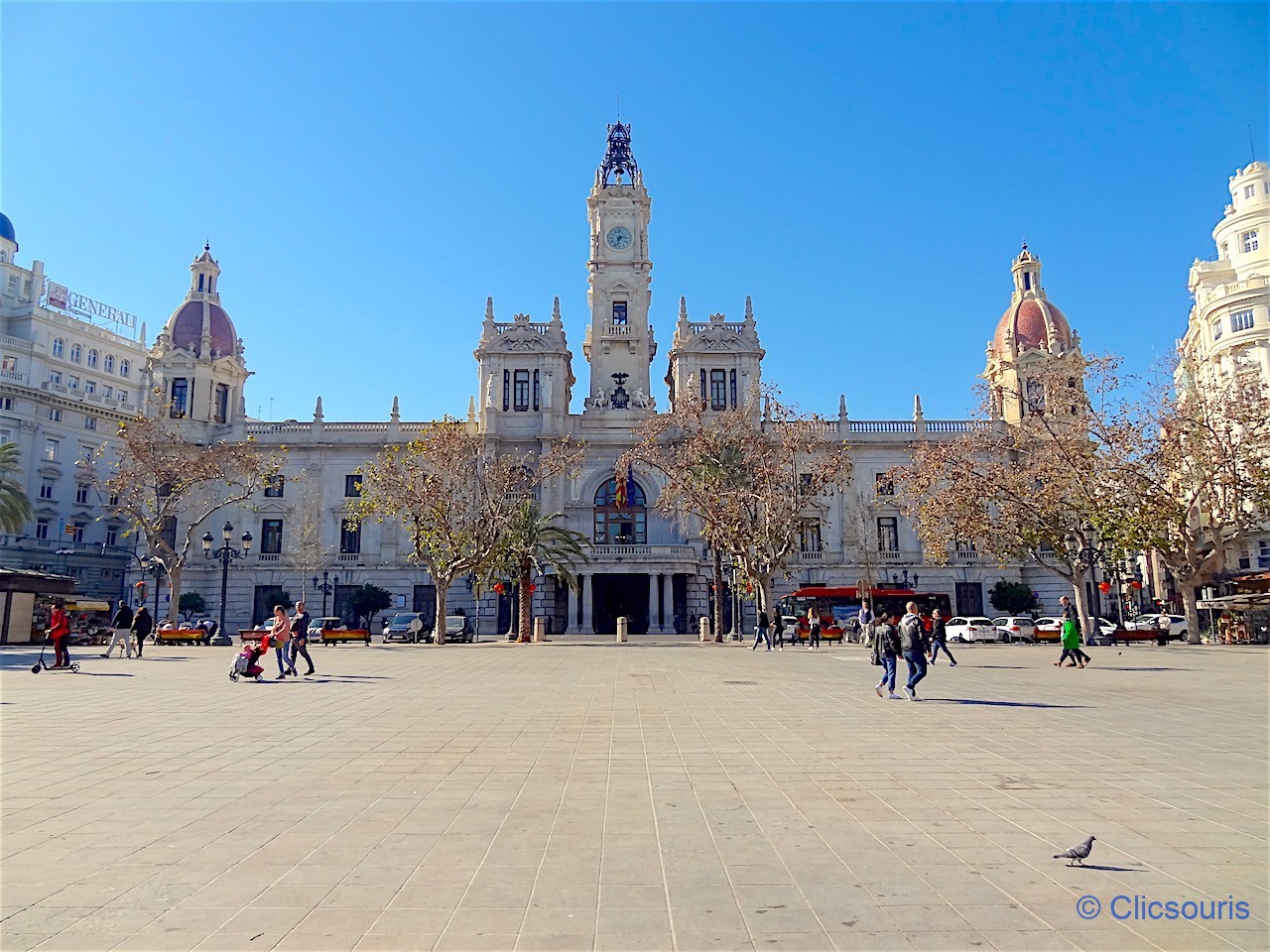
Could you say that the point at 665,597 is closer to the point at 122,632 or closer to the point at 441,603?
the point at 441,603

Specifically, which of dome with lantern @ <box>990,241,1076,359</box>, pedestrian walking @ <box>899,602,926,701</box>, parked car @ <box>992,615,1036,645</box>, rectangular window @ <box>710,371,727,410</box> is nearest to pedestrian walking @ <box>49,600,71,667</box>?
pedestrian walking @ <box>899,602,926,701</box>

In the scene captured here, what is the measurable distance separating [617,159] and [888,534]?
33657mm

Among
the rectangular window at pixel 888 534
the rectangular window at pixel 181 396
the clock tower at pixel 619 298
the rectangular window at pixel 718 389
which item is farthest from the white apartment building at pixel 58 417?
the rectangular window at pixel 888 534

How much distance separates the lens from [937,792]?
7.57m

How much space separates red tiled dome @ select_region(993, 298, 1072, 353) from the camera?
192 ft

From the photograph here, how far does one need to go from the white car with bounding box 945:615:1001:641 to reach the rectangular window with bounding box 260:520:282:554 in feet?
134

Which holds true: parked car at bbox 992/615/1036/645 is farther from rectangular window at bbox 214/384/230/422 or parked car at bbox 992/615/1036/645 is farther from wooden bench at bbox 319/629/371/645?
rectangular window at bbox 214/384/230/422

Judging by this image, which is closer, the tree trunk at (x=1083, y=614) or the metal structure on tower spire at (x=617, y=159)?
the tree trunk at (x=1083, y=614)

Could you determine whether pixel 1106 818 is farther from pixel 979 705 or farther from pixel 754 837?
pixel 979 705

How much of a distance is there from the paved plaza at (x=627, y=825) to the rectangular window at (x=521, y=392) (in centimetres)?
4417

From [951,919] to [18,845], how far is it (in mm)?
6026

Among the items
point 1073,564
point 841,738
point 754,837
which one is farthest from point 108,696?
point 1073,564

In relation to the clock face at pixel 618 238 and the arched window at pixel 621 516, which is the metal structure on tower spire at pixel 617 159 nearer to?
the clock face at pixel 618 238

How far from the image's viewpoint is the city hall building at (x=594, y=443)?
175 feet
